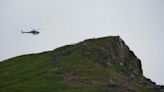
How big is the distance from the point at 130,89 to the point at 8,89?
3376 cm

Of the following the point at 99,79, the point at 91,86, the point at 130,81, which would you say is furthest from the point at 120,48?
the point at 91,86

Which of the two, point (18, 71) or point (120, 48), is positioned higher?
point (120, 48)

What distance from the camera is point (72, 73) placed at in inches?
5482

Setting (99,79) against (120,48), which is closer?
(99,79)

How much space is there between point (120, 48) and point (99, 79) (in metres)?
44.8

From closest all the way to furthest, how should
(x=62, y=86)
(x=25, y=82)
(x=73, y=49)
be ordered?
(x=62, y=86) → (x=25, y=82) → (x=73, y=49)

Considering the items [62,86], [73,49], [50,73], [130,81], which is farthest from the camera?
[73,49]

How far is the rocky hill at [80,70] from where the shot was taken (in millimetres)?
123188

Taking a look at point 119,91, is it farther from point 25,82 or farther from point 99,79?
point 25,82

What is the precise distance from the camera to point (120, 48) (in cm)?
17788

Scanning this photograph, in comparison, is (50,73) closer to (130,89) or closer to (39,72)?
(39,72)

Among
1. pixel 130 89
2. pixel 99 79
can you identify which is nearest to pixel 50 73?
pixel 99 79

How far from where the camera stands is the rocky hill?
123 m

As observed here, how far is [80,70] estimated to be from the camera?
142750 millimetres
